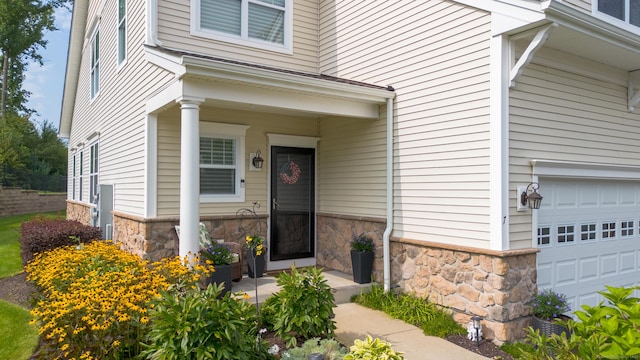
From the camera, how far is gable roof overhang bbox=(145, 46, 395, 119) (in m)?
5.26

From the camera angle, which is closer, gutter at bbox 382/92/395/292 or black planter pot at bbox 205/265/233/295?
black planter pot at bbox 205/265/233/295

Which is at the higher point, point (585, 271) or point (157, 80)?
point (157, 80)

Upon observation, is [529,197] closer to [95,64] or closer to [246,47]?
[246,47]

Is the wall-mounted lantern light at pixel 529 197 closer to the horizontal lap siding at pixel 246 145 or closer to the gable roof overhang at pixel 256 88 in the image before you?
the gable roof overhang at pixel 256 88

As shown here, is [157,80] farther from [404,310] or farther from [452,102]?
[404,310]

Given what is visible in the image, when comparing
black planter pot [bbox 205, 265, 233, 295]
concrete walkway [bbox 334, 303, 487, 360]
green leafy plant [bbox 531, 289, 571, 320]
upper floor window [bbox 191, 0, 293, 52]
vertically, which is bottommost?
concrete walkway [bbox 334, 303, 487, 360]

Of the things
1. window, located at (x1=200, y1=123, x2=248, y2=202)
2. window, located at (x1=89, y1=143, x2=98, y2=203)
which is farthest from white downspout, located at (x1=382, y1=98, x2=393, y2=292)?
window, located at (x1=89, y1=143, x2=98, y2=203)

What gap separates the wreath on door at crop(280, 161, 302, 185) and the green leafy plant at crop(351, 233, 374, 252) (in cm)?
177

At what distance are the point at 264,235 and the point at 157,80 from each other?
10.3 ft

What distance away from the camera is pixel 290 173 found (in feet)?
26.0

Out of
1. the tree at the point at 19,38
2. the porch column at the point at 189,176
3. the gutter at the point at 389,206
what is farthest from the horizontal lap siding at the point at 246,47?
the tree at the point at 19,38

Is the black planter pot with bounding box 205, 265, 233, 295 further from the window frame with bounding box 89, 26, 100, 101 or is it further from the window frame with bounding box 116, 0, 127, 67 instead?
the window frame with bounding box 89, 26, 100, 101

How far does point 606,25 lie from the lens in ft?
15.8

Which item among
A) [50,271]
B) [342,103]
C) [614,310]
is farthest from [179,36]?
[614,310]
